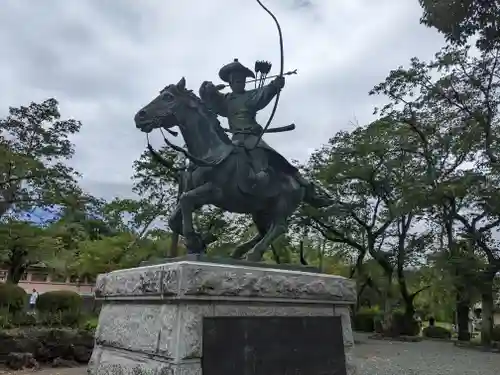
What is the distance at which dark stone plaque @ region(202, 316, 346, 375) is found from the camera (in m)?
3.58

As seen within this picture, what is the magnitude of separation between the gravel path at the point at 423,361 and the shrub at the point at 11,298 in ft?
36.9

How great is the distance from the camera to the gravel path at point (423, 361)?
10555mm

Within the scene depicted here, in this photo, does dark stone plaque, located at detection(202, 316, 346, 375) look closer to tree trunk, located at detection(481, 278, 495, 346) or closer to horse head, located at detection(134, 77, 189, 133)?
horse head, located at detection(134, 77, 189, 133)

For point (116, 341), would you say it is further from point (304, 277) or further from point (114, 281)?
point (304, 277)

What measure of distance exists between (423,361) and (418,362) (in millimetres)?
348

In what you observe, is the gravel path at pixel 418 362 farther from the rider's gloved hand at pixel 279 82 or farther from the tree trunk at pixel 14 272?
the tree trunk at pixel 14 272

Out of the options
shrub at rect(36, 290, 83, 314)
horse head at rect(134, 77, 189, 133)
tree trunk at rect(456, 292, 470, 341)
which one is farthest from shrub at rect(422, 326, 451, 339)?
horse head at rect(134, 77, 189, 133)

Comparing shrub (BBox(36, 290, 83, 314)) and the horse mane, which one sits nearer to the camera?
the horse mane

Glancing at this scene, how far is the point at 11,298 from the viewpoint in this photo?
15.8 metres

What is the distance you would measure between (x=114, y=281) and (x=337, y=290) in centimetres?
211

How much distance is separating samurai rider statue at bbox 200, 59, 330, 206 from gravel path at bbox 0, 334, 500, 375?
256 inches

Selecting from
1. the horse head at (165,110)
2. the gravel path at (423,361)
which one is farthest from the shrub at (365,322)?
the horse head at (165,110)

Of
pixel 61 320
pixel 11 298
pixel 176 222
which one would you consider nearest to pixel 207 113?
pixel 176 222

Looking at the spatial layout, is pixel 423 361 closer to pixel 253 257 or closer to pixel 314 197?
pixel 314 197
